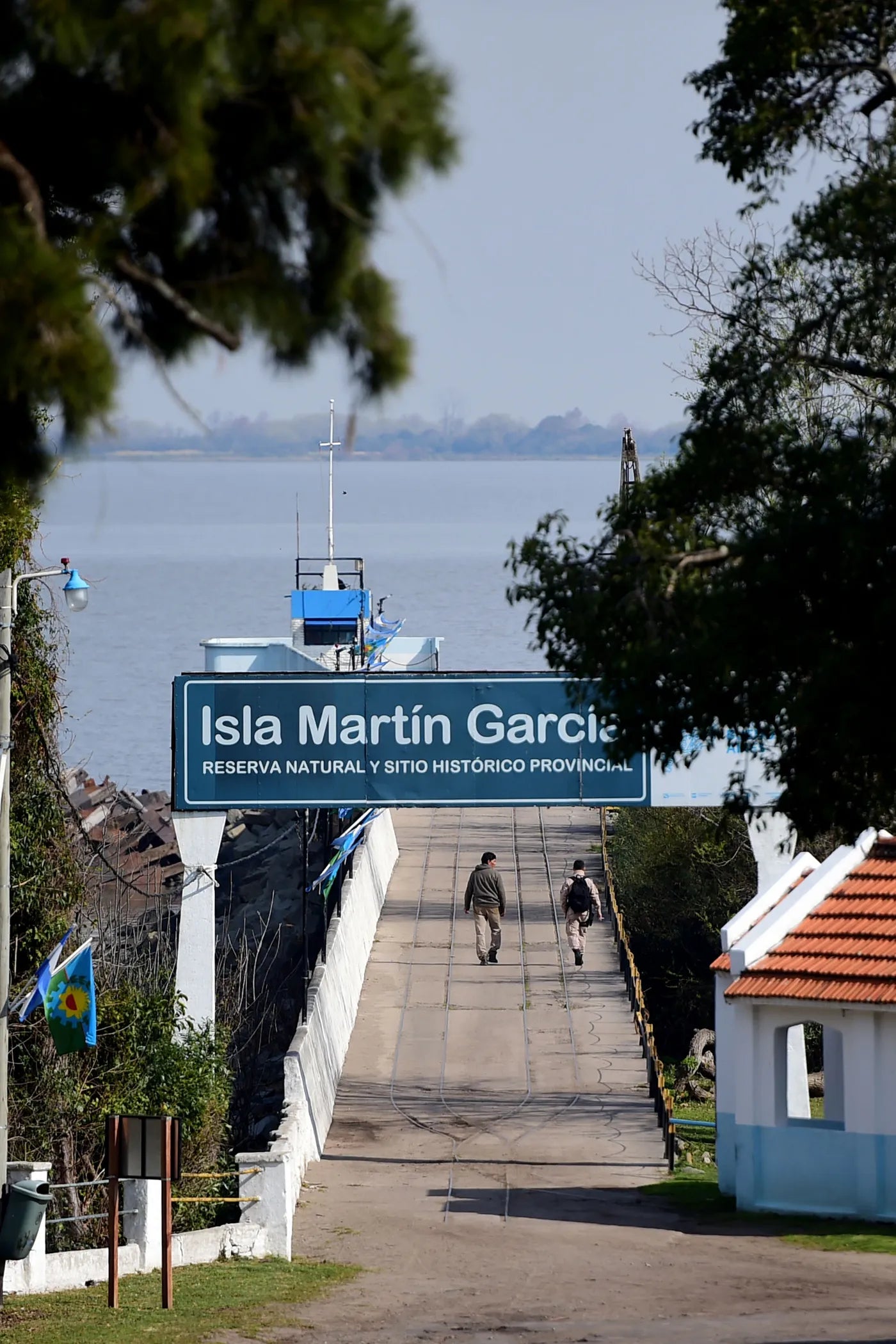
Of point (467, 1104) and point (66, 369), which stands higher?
point (66, 369)

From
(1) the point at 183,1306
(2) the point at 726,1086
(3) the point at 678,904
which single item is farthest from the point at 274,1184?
(3) the point at 678,904

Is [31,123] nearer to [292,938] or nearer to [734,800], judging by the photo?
[734,800]

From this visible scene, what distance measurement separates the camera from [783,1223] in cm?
1727

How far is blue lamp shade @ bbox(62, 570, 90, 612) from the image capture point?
16203 mm

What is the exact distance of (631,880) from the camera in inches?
1515

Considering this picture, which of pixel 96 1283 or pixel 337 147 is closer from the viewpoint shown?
pixel 337 147

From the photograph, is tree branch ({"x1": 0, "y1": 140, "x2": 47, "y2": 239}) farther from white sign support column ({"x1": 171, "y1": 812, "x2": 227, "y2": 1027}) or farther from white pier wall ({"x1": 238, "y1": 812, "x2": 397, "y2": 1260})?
white sign support column ({"x1": 171, "y1": 812, "x2": 227, "y2": 1027})

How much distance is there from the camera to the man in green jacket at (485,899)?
26.2 m

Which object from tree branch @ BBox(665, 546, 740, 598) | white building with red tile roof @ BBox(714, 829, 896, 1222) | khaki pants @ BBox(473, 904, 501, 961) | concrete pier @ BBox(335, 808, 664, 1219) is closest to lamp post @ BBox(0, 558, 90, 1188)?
concrete pier @ BBox(335, 808, 664, 1219)

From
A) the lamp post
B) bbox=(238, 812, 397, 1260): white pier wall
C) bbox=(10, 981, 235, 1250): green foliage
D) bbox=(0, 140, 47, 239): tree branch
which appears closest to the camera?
bbox=(0, 140, 47, 239): tree branch

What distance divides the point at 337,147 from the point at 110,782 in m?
44.6

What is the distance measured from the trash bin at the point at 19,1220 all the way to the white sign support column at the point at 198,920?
24.2ft

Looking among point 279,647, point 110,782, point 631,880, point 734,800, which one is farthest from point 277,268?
point 110,782

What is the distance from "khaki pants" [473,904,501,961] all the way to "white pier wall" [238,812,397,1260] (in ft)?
5.48
